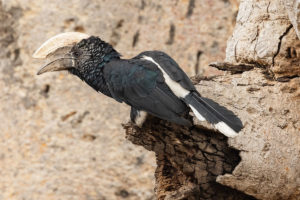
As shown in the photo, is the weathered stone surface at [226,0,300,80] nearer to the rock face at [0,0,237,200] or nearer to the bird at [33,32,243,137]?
the bird at [33,32,243,137]

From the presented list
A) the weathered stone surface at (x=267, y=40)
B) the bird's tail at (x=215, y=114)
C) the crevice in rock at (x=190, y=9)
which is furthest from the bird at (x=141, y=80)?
the crevice in rock at (x=190, y=9)

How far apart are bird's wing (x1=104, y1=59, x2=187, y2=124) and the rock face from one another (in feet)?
4.89

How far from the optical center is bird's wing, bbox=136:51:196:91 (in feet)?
6.59

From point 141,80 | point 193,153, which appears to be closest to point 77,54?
point 141,80

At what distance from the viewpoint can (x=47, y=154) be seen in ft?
12.0

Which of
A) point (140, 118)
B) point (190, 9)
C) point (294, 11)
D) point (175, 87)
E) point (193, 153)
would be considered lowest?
point (193, 153)

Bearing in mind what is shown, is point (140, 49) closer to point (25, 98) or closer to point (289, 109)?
point (25, 98)

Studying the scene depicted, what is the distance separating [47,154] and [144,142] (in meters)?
1.69

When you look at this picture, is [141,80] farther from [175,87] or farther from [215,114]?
[215,114]

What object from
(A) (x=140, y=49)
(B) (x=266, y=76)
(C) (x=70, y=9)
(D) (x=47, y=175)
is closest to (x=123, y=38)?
(A) (x=140, y=49)

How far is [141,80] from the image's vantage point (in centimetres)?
207

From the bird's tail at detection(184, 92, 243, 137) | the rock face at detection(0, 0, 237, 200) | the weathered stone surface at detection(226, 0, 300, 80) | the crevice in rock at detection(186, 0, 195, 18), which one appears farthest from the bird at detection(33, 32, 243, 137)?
the crevice in rock at detection(186, 0, 195, 18)

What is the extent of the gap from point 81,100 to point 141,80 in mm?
1640

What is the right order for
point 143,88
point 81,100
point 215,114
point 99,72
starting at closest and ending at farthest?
point 215,114, point 143,88, point 99,72, point 81,100
